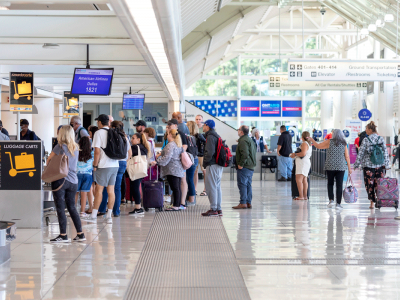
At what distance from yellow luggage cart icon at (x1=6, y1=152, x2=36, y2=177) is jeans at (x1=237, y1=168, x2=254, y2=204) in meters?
3.60

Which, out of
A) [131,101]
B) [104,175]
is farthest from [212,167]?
[131,101]

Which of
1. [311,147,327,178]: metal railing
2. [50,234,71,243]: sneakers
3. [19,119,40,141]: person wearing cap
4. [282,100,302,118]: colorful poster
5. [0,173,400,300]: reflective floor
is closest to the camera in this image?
[0,173,400,300]: reflective floor

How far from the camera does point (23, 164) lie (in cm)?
696

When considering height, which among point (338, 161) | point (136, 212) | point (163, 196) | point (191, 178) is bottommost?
point (136, 212)

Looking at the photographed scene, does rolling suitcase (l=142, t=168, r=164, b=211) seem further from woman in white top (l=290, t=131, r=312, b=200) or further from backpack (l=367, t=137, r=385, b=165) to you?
backpack (l=367, t=137, r=385, b=165)

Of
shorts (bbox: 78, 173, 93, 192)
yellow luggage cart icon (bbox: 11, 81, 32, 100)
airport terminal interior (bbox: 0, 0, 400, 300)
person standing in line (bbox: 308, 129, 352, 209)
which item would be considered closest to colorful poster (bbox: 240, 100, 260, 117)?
airport terminal interior (bbox: 0, 0, 400, 300)

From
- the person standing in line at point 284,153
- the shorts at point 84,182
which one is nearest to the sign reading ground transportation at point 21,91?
the shorts at point 84,182

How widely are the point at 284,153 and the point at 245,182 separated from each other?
20.7 feet

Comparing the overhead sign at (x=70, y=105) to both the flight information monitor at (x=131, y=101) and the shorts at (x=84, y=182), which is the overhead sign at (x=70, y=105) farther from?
the shorts at (x=84, y=182)

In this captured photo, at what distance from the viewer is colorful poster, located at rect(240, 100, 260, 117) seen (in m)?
37.7

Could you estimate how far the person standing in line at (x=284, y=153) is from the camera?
14.9 meters

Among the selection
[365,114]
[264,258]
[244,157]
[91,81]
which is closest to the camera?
[264,258]

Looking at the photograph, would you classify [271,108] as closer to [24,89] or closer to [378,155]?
[24,89]

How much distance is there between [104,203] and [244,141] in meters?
2.49
